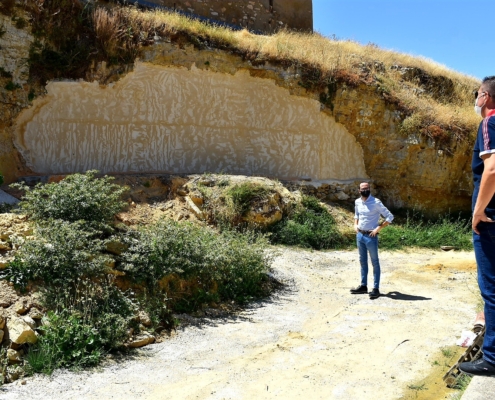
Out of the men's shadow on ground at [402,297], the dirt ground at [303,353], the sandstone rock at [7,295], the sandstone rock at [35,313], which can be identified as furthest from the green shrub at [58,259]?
the men's shadow on ground at [402,297]

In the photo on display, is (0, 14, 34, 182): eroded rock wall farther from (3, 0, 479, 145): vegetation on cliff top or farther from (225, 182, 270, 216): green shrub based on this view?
(225, 182, 270, 216): green shrub

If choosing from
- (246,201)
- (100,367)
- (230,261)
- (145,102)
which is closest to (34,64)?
(145,102)

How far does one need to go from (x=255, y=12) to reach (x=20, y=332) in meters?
15.9

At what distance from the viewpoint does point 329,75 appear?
14.8m

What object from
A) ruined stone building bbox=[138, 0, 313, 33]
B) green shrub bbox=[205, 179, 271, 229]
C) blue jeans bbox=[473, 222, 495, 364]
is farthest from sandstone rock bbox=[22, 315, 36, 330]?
ruined stone building bbox=[138, 0, 313, 33]

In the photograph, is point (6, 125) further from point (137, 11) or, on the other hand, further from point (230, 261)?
point (230, 261)

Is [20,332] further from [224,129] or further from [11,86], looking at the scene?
[224,129]

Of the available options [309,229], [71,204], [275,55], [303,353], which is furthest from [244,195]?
[303,353]

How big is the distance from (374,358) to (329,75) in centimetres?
1078

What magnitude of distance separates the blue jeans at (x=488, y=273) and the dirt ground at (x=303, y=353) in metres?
1.11

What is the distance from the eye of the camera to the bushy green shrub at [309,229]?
11.6 metres

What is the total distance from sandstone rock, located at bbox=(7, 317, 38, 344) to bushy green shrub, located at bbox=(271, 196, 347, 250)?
6607mm

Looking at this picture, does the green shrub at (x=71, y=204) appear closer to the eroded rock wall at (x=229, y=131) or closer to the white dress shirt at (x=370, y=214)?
the white dress shirt at (x=370, y=214)

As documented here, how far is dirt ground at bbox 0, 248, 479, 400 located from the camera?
4.77 meters
